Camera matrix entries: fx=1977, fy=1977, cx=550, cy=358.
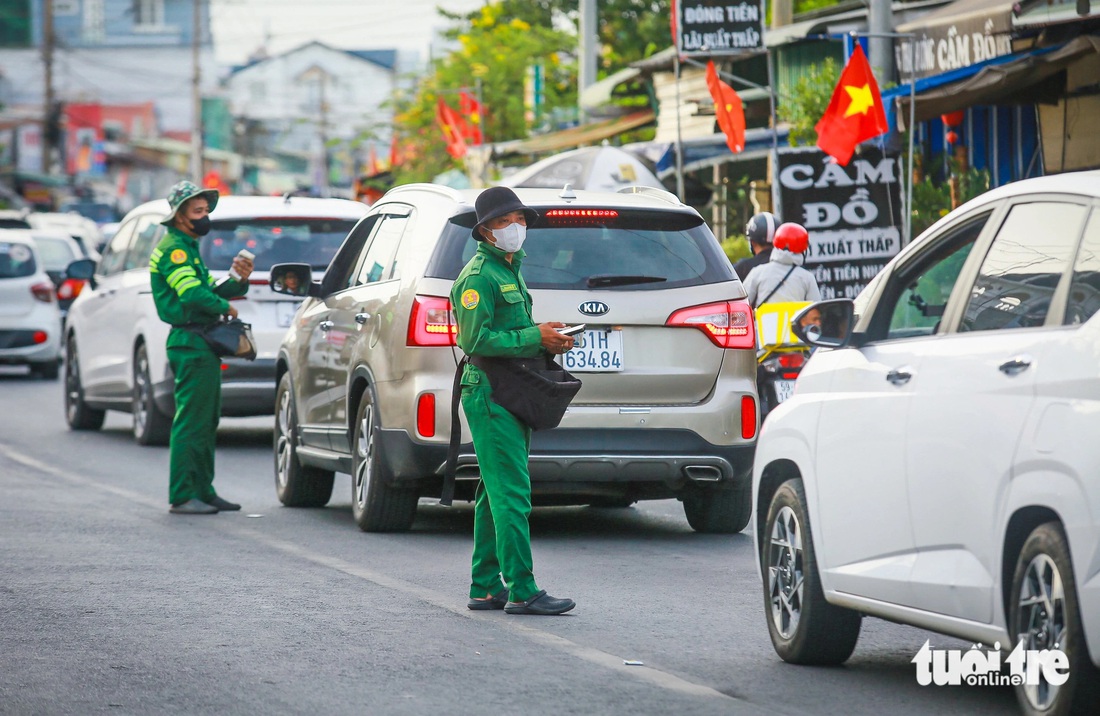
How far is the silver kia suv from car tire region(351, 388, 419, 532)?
10 mm

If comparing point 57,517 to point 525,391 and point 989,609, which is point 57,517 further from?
point 989,609

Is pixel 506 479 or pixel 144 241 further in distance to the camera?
pixel 144 241

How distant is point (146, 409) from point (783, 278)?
531cm

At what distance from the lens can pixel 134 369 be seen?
15883 mm

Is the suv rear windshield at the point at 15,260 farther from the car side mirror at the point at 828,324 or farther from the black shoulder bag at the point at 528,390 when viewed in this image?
the car side mirror at the point at 828,324

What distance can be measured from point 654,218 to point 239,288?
2.92 metres

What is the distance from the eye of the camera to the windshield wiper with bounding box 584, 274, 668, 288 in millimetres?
9836

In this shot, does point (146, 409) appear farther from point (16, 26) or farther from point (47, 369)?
point (16, 26)

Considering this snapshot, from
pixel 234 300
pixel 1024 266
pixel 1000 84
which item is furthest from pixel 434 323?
pixel 1000 84

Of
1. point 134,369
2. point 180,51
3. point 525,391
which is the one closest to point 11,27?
point 180,51

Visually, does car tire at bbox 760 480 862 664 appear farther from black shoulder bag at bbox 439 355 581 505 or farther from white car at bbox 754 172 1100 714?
black shoulder bag at bbox 439 355 581 505

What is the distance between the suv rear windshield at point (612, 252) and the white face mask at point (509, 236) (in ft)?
6.15

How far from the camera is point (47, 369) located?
24641mm

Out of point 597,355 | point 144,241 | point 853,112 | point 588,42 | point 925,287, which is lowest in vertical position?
point 597,355
